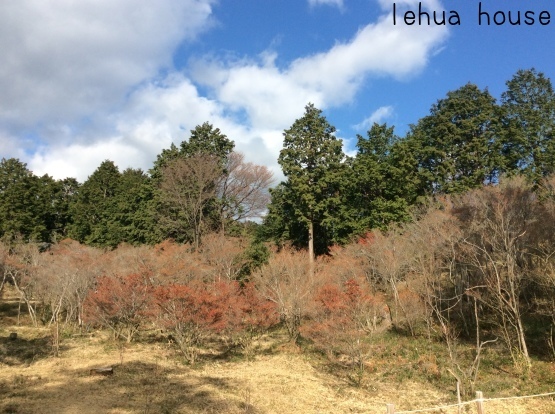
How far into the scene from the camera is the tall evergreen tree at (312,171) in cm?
2973

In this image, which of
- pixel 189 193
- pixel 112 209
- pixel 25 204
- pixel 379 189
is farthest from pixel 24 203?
pixel 379 189

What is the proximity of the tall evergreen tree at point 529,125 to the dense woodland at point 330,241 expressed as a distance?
0.45ft

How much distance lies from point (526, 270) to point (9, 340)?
84.4 feet

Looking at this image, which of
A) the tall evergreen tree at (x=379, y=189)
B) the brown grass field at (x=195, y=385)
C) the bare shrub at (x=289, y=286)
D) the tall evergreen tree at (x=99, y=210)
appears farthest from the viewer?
the tall evergreen tree at (x=99, y=210)

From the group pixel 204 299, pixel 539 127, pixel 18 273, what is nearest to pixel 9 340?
pixel 18 273

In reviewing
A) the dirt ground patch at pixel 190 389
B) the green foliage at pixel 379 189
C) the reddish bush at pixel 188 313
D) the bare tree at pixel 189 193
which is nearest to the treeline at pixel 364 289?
the reddish bush at pixel 188 313

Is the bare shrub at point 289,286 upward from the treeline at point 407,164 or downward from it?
downward

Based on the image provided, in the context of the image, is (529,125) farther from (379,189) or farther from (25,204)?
(25,204)

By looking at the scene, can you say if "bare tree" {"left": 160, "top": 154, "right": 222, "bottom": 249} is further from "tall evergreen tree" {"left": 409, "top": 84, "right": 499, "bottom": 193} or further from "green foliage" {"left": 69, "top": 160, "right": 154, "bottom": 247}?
"tall evergreen tree" {"left": 409, "top": 84, "right": 499, "bottom": 193}

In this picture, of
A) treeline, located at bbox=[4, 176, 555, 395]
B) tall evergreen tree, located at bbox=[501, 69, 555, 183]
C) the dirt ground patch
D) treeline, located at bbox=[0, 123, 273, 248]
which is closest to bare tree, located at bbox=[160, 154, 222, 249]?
treeline, located at bbox=[0, 123, 273, 248]

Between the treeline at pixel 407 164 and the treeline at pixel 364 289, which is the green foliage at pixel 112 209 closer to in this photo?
the treeline at pixel 364 289

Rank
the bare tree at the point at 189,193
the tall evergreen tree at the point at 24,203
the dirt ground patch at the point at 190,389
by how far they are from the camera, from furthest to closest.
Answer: the tall evergreen tree at the point at 24,203 → the bare tree at the point at 189,193 → the dirt ground patch at the point at 190,389

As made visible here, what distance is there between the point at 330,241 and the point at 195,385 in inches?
719

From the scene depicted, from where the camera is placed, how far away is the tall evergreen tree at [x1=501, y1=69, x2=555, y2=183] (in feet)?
98.9
